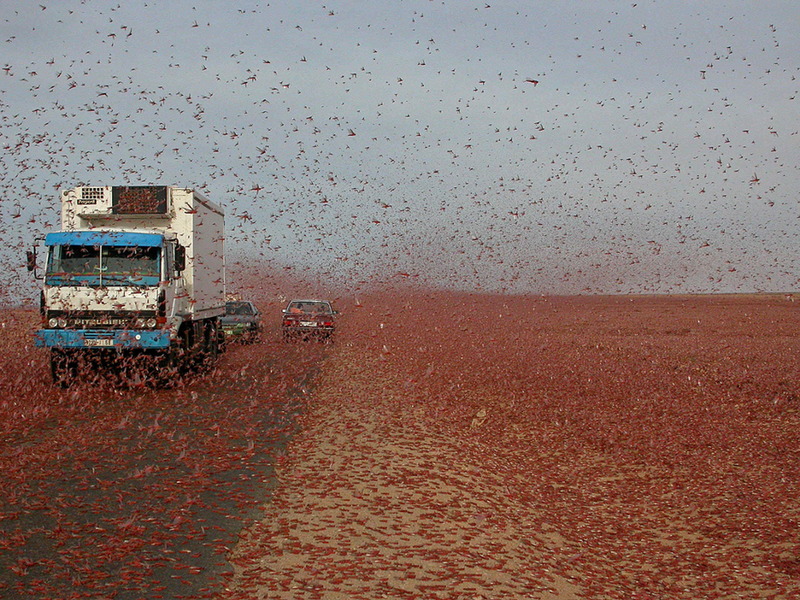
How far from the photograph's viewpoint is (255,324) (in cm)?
2823

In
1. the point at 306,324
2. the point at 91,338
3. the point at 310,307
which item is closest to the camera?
the point at 91,338

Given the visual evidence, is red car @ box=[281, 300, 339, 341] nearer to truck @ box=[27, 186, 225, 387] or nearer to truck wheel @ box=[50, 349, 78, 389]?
truck @ box=[27, 186, 225, 387]

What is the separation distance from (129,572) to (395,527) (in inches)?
101

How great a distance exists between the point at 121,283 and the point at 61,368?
7.63 feet

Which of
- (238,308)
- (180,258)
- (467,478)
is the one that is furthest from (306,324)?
(467,478)

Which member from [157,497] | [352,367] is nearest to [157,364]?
[352,367]

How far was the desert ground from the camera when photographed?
230 inches

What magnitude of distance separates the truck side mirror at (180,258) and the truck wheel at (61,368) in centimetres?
309

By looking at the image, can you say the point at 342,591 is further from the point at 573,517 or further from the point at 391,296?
the point at 391,296

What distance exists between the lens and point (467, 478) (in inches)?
353

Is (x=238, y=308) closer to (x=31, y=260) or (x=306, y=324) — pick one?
(x=306, y=324)

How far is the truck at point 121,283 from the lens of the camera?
47.3ft

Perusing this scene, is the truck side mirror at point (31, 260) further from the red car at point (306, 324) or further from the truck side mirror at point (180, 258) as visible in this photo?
the red car at point (306, 324)

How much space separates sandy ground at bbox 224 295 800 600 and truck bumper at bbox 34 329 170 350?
12.9 ft
